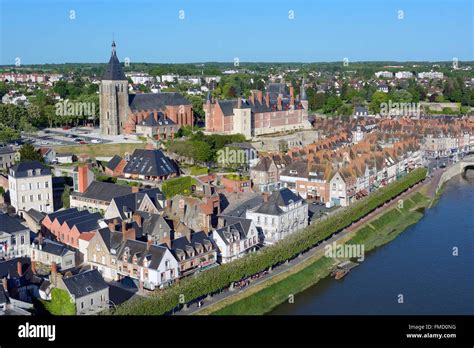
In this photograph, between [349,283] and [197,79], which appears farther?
[197,79]

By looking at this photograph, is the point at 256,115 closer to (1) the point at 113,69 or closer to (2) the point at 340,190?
(1) the point at 113,69

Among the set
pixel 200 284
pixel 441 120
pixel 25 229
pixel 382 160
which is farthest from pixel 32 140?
pixel 441 120

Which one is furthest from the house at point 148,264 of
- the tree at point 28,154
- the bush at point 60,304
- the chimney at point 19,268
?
the tree at point 28,154

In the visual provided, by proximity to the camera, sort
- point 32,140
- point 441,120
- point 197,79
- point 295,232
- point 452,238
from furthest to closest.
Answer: point 197,79
point 441,120
point 32,140
point 452,238
point 295,232

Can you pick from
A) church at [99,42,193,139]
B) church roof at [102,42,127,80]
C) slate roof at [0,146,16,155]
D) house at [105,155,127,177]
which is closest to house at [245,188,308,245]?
house at [105,155,127,177]

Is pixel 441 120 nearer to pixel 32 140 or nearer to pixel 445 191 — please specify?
pixel 445 191
